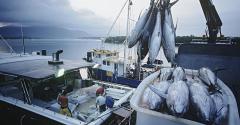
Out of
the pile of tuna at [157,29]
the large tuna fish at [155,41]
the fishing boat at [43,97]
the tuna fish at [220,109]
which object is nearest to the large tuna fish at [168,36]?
the pile of tuna at [157,29]

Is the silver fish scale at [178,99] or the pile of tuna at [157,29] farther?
the pile of tuna at [157,29]

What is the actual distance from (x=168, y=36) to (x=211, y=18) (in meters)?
5.55

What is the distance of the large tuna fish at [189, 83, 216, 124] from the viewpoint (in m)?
2.24

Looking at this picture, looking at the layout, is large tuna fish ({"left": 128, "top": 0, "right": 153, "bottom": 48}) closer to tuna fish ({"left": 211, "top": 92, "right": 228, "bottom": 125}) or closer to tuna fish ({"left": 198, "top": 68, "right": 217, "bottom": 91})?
tuna fish ({"left": 198, "top": 68, "right": 217, "bottom": 91})

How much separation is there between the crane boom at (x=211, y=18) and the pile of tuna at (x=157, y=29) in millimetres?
4795

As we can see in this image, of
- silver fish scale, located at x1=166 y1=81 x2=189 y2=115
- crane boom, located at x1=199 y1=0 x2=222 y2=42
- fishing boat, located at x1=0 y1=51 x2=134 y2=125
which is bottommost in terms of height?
fishing boat, located at x1=0 y1=51 x2=134 y2=125

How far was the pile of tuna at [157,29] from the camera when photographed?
12.6 feet

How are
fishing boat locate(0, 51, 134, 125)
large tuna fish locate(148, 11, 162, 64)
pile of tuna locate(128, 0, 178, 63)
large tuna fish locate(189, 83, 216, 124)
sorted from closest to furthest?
large tuna fish locate(189, 83, 216, 124)
large tuna fish locate(148, 11, 162, 64)
pile of tuna locate(128, 0, 178, 63)
fishing boat locate(0, 51, 134, 125)

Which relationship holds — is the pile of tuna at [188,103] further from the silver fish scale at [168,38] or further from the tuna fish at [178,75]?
the silver fish scale at [168,38]

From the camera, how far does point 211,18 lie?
8.13 m

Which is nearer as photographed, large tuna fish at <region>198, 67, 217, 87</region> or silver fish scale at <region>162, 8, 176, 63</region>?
large tuna fish at <region>198, 67, 217, 87</region>

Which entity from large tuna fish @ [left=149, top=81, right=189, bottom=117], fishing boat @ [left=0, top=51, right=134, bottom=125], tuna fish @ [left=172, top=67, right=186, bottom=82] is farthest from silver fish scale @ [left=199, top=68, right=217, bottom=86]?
fishing boat @ [left=0, top=51, right=134, bottom=125]

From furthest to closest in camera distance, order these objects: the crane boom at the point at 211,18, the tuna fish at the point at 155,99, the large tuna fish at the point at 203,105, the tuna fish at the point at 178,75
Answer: the crane boom at the point at 211,18, the tuna fish at the point at 178,75, the tuna fish at the point at 155,99, the large tuna fish at the point at 203,105

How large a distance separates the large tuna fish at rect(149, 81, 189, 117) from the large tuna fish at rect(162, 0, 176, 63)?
1409 mm
